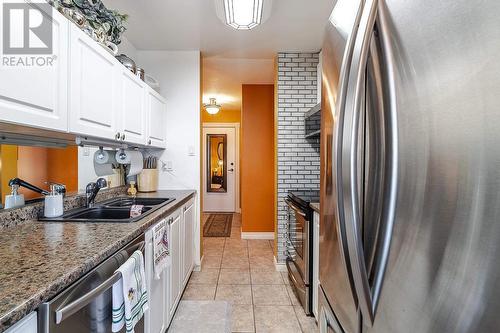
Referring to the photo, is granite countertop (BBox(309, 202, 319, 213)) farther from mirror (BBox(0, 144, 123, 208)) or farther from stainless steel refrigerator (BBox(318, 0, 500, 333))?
mirror (BBox(0, 144, 123, 208))

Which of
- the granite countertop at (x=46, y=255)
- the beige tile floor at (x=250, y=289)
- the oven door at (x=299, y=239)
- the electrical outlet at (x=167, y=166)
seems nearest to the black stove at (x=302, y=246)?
the oven door at (x=299, y=239)

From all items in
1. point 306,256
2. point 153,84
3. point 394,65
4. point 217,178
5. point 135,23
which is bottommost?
point 306,256

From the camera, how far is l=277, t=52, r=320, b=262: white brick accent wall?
3.07m

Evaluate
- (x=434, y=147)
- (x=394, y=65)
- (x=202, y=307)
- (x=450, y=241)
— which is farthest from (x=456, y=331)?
(x=202, y=307)

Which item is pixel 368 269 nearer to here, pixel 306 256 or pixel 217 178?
pixel 306 256

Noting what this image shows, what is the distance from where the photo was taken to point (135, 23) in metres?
2.39

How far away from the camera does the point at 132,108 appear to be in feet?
6.80

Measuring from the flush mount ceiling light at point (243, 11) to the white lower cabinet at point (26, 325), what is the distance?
205cm

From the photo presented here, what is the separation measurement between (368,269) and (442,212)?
241 millimetres

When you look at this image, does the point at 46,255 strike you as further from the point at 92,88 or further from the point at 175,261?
the point at 175,261

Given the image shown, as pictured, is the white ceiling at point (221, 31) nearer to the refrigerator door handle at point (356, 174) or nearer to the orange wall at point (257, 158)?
the orange wall at point (257, 158)

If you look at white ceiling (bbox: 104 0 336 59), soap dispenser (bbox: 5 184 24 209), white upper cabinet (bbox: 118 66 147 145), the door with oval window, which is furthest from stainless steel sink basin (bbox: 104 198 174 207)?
the door with oval window

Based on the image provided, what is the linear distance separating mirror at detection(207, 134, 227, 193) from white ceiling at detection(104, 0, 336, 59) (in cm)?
319

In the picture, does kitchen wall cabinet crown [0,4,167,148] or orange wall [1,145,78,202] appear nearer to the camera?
kitchen wall cabinet crown [0,4,167,148]
